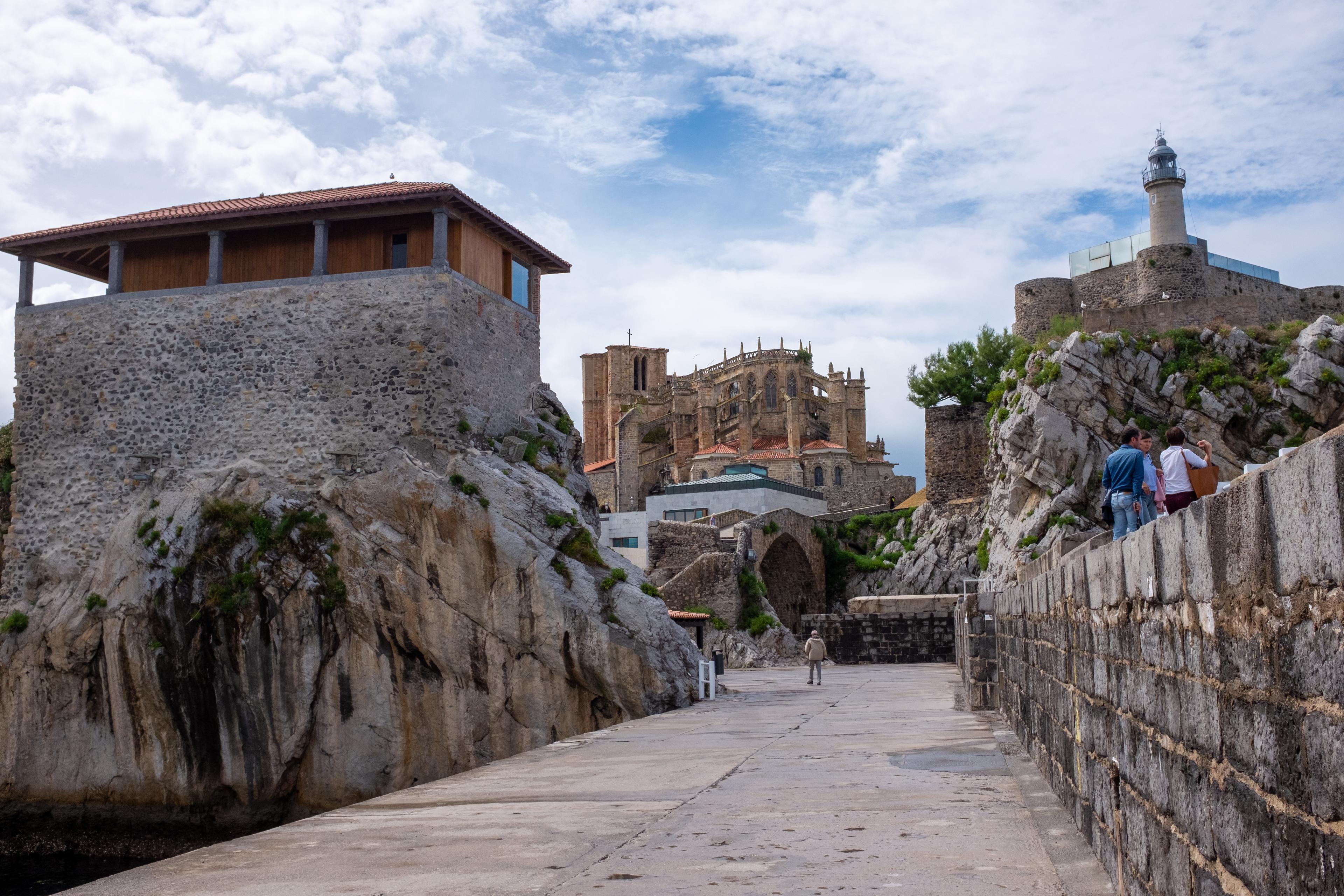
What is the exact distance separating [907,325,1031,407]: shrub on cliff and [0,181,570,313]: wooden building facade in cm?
2845

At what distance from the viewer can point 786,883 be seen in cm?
525

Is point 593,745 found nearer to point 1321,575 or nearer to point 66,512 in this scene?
point 1321,575

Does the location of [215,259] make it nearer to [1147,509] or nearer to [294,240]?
[294,240]

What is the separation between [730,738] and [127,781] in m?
13.6

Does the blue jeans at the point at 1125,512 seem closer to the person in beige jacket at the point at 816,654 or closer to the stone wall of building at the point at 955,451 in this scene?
the person in beige jacket at the point at 816,654

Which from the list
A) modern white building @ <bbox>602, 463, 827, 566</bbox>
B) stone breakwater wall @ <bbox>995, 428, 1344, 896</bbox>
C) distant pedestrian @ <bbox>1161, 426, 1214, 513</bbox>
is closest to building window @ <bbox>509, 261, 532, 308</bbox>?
distant pedestrian @ <bbox>1161, 426, 1214, 513</bbox>

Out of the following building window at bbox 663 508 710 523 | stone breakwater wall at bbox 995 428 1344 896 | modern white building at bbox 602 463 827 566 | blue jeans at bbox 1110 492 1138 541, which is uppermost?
modern white building at bbox 602 463 827 566

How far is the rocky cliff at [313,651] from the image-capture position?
60.8ft

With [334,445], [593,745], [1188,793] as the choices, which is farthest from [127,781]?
[1188,793]

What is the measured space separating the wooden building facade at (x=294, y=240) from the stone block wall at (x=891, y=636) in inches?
463

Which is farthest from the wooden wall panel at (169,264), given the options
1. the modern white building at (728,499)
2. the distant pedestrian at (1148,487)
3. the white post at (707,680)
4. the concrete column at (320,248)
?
the modern white building at (728,499)

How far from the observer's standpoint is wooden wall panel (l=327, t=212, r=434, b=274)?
21.6 metres

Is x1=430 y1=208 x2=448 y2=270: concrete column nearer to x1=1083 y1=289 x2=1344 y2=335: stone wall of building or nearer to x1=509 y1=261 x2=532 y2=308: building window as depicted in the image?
x1=509 y1=261 x2=532 y2=308: building window

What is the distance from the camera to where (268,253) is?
22.3 m
